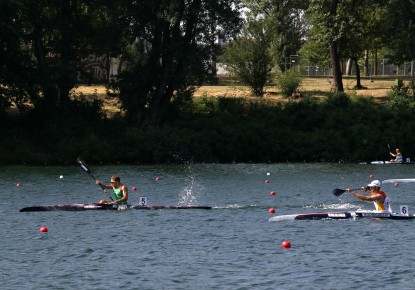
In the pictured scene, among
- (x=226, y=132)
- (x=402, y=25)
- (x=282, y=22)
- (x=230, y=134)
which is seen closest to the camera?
(x=230, y=134)

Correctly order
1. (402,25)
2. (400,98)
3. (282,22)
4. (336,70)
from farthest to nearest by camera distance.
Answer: (282,22) → (336,70) → (402,25) → (400,98)

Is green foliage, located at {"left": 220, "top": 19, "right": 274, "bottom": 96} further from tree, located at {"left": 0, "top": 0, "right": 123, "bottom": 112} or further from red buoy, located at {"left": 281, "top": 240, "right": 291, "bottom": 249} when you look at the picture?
red buoy, located at {"left": 281, "top": 240, "right": 291, "bottom": 249}

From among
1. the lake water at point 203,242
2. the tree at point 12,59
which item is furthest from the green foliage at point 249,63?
the lake water at point 203,242

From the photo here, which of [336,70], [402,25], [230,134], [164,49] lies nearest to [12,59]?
[164,49]

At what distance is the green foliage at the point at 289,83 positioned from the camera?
7425 centimetres

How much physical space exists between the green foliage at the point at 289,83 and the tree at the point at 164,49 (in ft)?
33.1

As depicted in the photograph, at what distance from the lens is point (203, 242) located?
2883cm

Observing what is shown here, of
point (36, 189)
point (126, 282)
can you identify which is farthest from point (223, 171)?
point (126, 282)

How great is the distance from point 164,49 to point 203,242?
3703 centimetres

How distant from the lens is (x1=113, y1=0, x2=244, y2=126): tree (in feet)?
209

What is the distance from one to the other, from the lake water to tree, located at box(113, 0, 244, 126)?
62.3ft

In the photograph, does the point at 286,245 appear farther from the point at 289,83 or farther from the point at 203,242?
the point at 289,83

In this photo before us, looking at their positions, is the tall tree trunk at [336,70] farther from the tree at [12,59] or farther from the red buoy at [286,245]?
the red buoy at [286,245]

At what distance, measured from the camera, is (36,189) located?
145 feet
